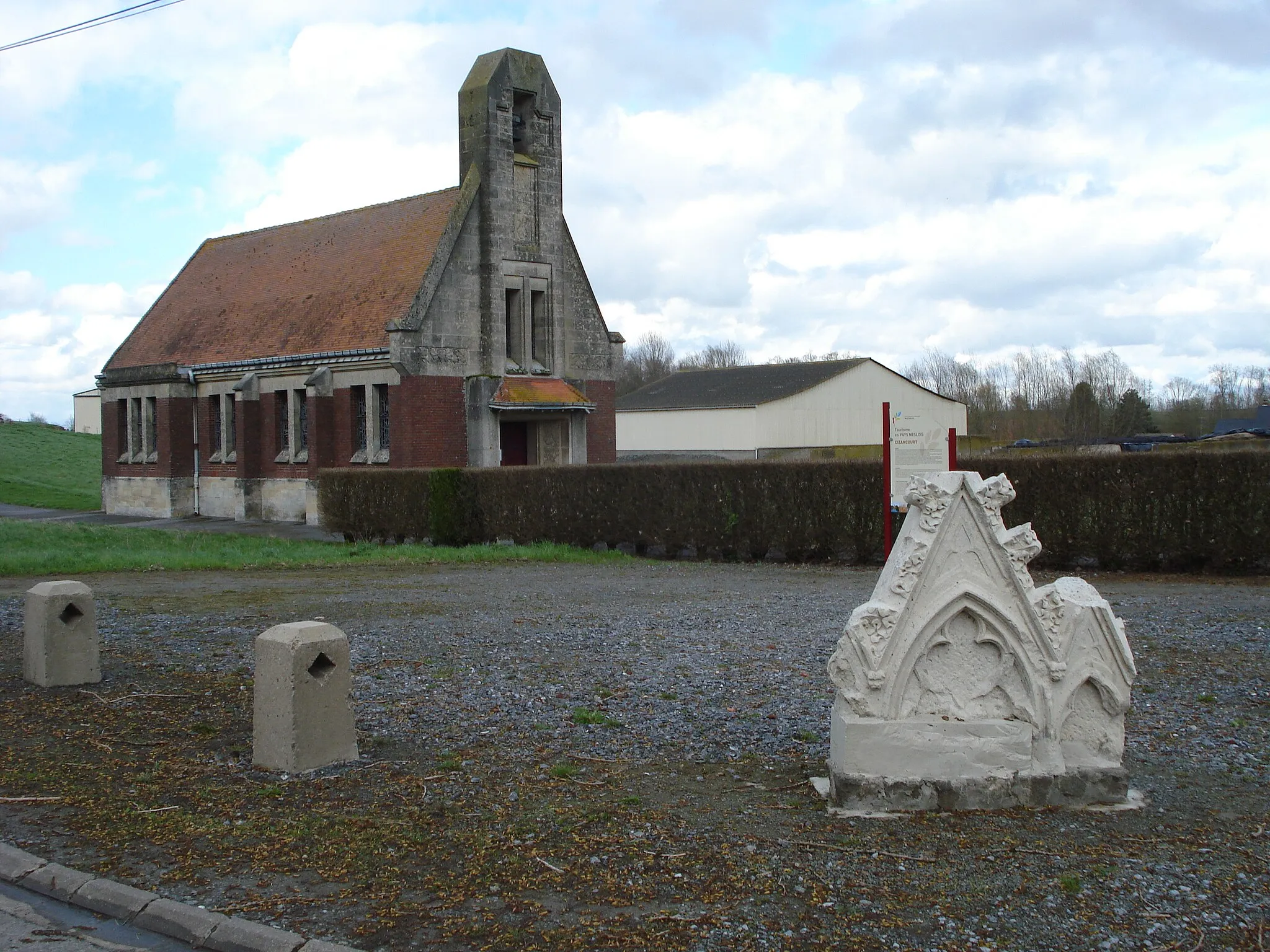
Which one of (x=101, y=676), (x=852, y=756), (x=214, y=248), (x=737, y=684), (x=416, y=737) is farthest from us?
(x=214, y=248)

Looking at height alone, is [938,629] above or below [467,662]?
above

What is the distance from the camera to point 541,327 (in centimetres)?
3253

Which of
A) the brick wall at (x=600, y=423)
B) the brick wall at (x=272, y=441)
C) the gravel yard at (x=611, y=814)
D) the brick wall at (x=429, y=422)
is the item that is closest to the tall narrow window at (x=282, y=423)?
the brick wall at (x=272, y=441)

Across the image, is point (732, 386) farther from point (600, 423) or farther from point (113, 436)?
point (113, 436)

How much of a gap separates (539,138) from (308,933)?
29544mm

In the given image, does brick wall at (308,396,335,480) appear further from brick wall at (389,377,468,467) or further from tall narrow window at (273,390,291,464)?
brick wall at (389,377,468,467)

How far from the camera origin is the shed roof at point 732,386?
61.0m

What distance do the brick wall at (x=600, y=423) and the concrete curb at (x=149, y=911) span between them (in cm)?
2808

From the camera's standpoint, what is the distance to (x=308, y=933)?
4453 millimetres

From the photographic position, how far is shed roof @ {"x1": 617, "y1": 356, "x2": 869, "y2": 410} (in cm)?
6097

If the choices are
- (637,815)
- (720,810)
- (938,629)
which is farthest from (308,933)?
(938,629)

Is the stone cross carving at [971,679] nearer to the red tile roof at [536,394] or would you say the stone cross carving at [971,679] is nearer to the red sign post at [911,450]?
the red sign post at [911,450]

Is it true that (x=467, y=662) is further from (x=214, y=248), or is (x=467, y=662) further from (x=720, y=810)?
(x=214, y=248)

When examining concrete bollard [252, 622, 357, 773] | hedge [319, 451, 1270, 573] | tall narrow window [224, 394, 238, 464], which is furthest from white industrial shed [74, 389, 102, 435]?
concrete bollard [252, 622, 357, 773]
